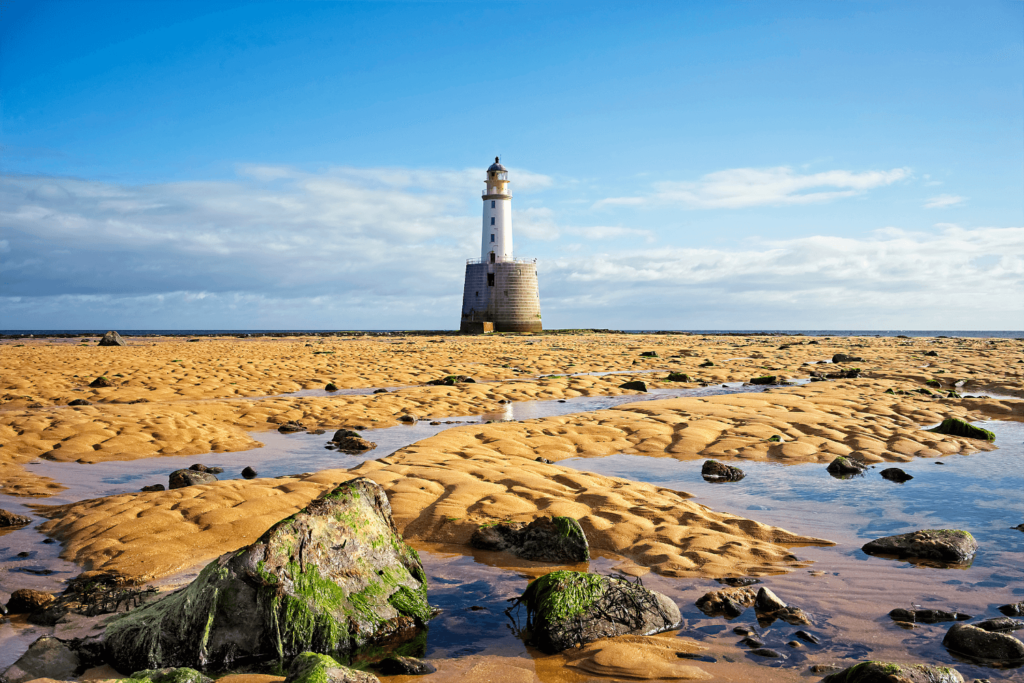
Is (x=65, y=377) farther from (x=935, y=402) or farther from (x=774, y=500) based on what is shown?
(x=935, y=402)

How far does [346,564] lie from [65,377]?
18402 millimetres

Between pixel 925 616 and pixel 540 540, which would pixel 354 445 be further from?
pixel 925 616

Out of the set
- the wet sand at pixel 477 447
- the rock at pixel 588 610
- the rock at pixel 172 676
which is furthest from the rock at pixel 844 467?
the rock at pixel 172 676

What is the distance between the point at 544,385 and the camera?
17.8 m

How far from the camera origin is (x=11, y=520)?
21.0 feet

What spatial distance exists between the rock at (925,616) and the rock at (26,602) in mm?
5965

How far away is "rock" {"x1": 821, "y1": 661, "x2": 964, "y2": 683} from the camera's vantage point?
10.5ft

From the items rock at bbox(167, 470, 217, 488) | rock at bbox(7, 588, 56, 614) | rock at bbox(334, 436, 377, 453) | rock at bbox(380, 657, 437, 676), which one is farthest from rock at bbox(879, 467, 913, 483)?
rock at bbox(7, 588, 56, 614)

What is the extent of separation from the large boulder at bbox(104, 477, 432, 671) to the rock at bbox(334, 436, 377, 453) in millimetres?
5616

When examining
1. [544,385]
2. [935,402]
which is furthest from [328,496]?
[935,402]

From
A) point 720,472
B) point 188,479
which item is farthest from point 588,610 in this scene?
point 188,479

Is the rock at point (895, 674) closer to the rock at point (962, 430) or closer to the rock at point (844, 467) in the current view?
the rock at point (844, 467)

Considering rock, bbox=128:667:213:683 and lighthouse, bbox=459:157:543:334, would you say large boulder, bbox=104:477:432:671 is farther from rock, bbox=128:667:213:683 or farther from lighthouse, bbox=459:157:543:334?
lighthouse, bbox=459:157:543:334

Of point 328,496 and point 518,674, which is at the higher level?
point 328,496
